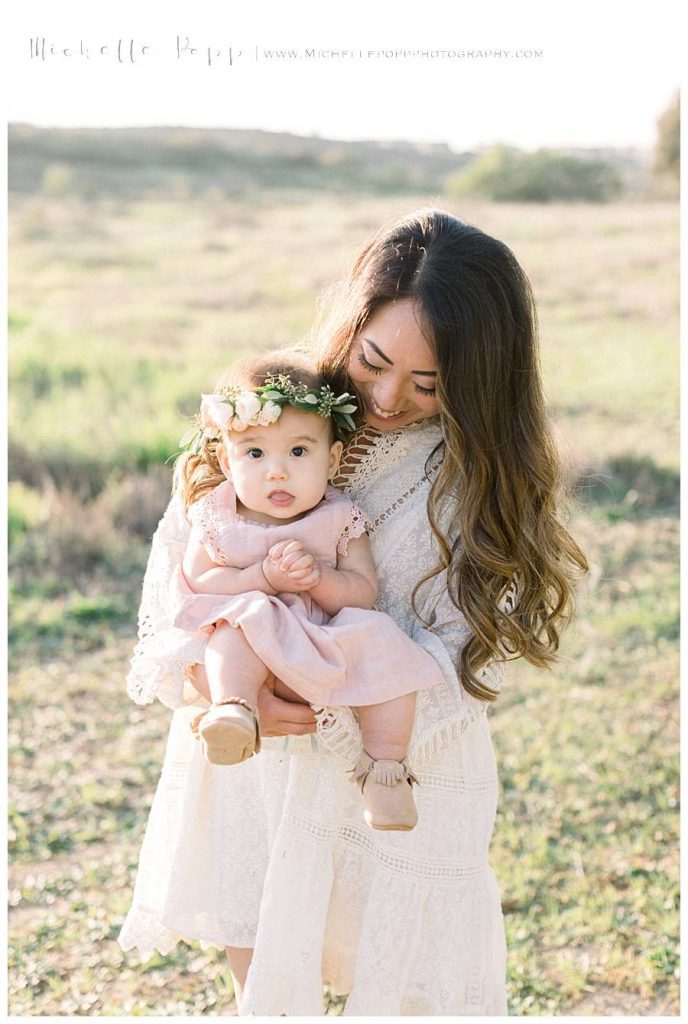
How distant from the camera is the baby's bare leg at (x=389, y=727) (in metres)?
2.13

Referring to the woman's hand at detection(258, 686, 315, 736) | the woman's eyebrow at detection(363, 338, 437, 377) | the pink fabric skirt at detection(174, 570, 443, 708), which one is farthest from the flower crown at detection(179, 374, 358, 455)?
the woman's hand at detection(258, 686, 315, 736)

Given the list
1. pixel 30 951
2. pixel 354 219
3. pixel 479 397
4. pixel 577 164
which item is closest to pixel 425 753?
pixel 479 397

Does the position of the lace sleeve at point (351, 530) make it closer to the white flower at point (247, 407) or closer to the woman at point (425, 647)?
the woman at point (425, 647)

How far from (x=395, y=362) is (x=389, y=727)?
0.73m

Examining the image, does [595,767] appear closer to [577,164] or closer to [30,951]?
[30,951]

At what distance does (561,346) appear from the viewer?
1123cm

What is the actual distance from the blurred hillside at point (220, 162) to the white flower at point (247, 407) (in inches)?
516

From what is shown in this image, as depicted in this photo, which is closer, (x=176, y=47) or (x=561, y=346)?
(x=176, y=47)

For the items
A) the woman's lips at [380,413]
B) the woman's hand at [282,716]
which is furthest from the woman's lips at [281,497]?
the woman's hand at [282,716]

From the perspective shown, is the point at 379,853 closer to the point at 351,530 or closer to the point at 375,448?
the point at 351,530

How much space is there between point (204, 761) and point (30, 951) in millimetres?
1427

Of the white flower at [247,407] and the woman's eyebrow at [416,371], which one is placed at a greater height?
A: the woman's eyebrow at [416,371]

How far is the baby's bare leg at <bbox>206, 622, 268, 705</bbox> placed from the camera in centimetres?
208

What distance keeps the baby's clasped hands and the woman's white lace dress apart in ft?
0.74
